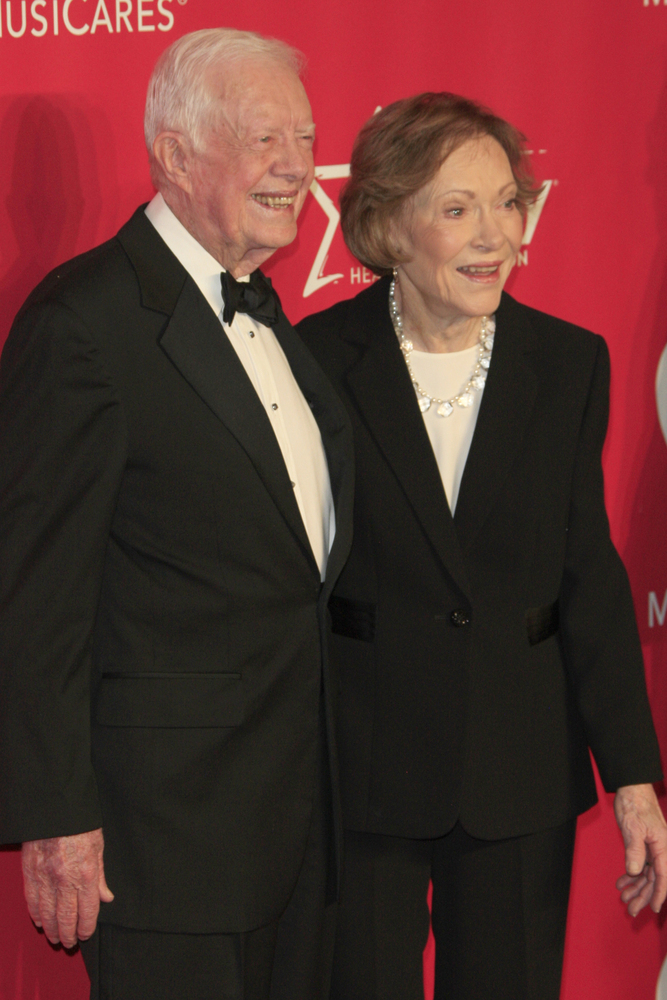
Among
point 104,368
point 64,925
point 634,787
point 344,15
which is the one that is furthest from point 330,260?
point 64,925

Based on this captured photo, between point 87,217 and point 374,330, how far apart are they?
707 mm

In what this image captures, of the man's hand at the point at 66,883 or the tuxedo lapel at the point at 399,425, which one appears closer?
the man's hand at the point at 66,883

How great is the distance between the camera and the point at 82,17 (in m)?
2.24

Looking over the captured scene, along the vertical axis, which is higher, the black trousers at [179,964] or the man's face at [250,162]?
the man's face at [250,162]

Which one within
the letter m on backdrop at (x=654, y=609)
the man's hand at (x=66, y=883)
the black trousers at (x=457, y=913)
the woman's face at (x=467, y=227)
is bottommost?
the black trousers at (x=457, y=913)

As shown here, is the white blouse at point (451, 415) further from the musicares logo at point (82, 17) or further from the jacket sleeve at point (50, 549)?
the musicares logo at point (82, 17)

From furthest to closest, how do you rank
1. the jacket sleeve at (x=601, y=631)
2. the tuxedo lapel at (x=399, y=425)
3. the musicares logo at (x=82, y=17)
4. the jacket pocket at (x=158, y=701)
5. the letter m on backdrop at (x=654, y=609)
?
the letter m on backdrop at (x=654, y=609), the musicares logo at (x=82, y=17), the jacket sleeve at (x=601, y=631), the tuxedo lapel at (x=399, y=425), the jacket pocket at (x=158, y=701)

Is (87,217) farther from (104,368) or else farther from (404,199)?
(104,368)

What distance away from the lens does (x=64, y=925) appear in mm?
1553

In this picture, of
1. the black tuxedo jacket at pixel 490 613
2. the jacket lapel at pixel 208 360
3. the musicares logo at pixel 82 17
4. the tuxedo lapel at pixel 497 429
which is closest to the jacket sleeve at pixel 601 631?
the black tuxedo jacket at pixel 490 613

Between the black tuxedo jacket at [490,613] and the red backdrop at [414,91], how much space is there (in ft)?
1.92

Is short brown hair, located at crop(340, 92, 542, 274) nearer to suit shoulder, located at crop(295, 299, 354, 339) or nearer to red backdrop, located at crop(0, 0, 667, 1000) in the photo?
suit shoulder, located at crop(295, 299, 354, 339)

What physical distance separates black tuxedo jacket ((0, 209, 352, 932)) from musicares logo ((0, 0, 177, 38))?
0.80 metres

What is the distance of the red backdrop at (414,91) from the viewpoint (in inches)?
88.0
